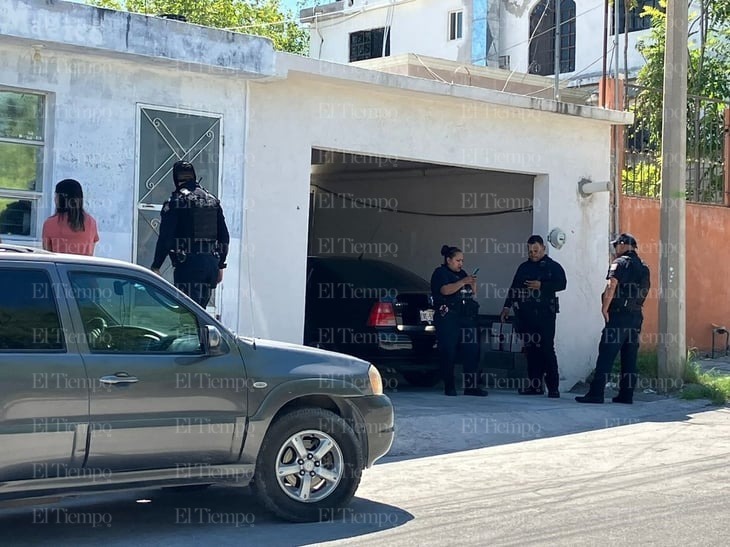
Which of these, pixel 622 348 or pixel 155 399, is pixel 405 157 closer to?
pixel 622 348

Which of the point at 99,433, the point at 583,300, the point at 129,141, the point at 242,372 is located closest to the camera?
the point at 99,433

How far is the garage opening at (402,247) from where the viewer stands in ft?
43.5

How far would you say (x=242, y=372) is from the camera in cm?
698

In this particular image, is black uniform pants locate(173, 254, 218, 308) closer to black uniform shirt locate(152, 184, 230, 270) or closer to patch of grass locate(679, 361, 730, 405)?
black uniform shirt locate(152, 184, 230, 270)

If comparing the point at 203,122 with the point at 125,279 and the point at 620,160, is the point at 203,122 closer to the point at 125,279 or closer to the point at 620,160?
the point at 125,279

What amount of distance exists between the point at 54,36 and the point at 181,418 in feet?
16.0

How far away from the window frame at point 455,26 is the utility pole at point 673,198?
21164 mm

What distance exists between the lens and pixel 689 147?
58.2 feet

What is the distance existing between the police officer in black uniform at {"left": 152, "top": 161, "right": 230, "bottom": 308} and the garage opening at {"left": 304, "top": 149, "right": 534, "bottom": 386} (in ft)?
10.2

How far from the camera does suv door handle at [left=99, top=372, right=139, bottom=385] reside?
6.45 metres

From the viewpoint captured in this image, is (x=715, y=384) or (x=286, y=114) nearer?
(x=286, y=114)

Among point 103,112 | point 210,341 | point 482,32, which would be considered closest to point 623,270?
point 103,112

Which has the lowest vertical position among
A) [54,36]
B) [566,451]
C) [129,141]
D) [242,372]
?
[566,451]

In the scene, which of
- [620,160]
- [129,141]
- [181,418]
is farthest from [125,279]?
[620,160]
